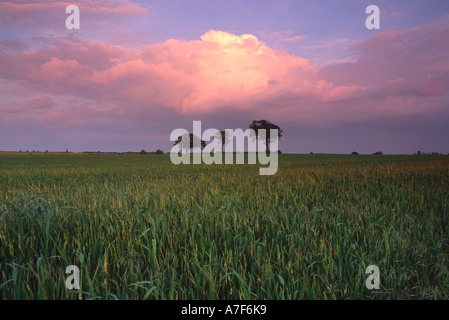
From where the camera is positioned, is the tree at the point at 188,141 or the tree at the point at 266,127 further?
the tree at the point at 188,141

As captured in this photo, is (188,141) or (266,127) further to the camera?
(188,141)

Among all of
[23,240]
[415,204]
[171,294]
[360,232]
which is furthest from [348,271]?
[415,204]

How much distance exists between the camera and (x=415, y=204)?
4688 millimetres

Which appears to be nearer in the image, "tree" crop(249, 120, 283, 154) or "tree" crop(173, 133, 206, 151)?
"tree" crop(249, 120, 283, 154)
